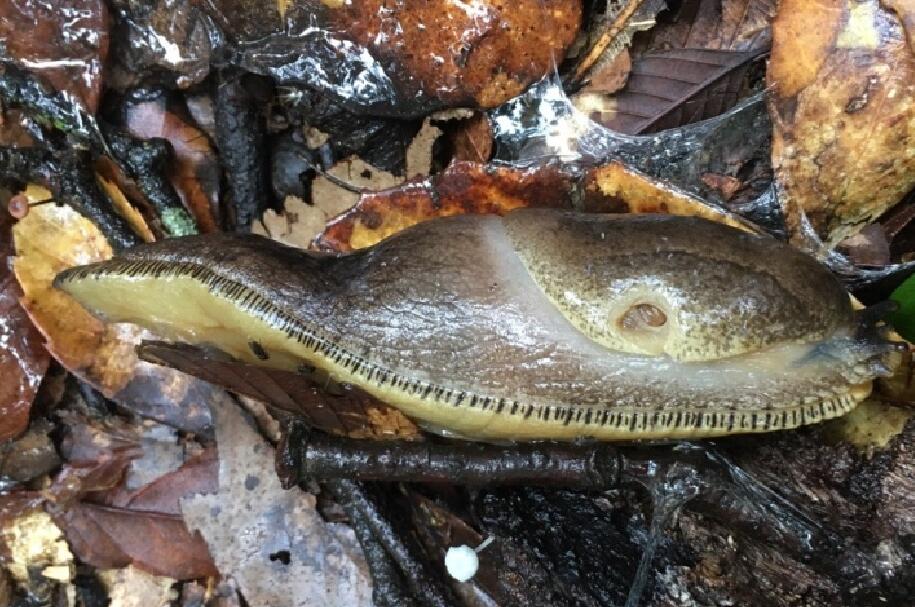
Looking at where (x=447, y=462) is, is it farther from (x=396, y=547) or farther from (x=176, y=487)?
(x=176, y=487)

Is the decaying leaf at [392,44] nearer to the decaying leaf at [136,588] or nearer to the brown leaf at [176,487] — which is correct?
the brown leaf at [176,487]

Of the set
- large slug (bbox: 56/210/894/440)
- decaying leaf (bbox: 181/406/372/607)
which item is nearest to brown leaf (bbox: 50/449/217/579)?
decaying leaf (bbox: 181/406/372/607)

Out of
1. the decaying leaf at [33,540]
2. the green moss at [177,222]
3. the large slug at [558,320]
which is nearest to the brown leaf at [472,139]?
the large slug at [558,320]

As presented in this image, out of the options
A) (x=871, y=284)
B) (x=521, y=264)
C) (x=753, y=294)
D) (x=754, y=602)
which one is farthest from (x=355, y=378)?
(x=871, y=284)

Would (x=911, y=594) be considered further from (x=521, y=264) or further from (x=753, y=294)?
(x=521, y=264)

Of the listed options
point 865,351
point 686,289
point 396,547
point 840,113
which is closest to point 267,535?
point 396,547

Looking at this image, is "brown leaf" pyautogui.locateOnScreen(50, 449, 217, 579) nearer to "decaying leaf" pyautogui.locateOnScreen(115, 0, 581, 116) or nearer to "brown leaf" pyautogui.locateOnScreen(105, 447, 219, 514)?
"brown leaf" pyautogui.locateOnScreen(105, 447, 219, 514)
